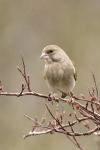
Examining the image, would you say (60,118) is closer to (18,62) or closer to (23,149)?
(23,149)

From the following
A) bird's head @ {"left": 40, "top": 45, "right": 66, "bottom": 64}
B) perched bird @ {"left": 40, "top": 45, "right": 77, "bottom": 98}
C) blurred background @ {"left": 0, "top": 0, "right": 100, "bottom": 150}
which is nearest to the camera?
perched bird @ {"left": 40, "top": 45, "right": 77, "bottom": 98}

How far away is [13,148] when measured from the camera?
1650 centimetres

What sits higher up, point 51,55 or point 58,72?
point 51,55

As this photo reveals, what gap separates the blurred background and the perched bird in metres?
4.87

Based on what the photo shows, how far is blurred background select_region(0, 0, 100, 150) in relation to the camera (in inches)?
668

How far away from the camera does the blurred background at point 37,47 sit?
1697 centimetres

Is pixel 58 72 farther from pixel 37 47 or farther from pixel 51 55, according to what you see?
pixel 37 47

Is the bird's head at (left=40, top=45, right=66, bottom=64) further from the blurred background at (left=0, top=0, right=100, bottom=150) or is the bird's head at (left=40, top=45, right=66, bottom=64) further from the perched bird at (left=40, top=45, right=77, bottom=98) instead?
the blurred background at (left=0, top=0, right=100, bottom=150)

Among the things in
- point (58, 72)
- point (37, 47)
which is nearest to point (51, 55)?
point (58, 72)

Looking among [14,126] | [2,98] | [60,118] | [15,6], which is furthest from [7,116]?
[60,118]

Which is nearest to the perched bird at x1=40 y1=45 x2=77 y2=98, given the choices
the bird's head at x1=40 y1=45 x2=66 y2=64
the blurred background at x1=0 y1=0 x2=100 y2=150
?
the bird's head at x1=40 y1=45 x2=66 y2=64

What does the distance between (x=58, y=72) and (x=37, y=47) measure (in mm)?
9860

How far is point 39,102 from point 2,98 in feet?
5.48

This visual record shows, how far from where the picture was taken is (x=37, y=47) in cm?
2012
